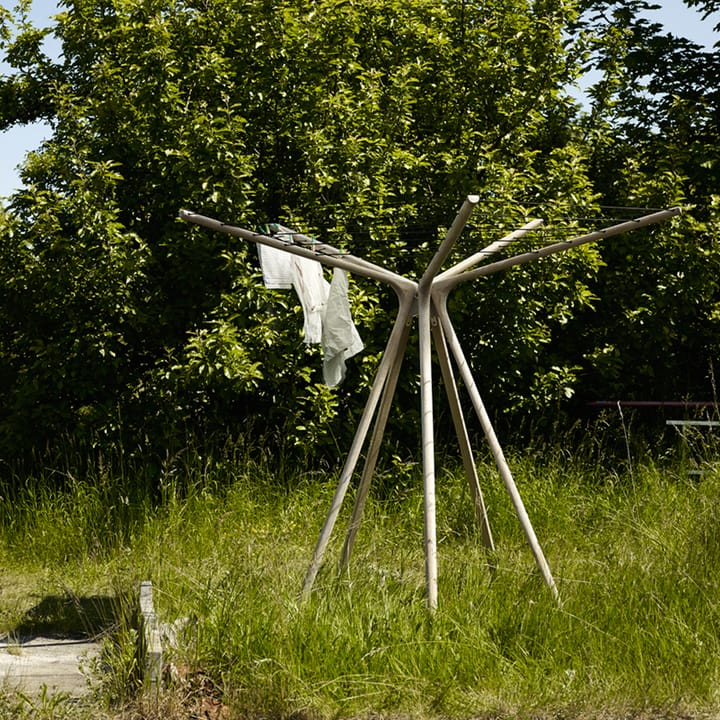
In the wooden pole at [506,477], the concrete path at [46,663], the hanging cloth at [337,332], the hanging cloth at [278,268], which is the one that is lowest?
the concrete path at [46,663]

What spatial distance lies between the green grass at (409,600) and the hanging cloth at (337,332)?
3.40 feet

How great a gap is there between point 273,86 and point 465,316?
2.45 m

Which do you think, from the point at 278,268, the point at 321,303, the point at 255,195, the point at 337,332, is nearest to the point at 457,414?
the point at 337,332

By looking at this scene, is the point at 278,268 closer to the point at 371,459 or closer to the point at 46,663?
the point at 371,459

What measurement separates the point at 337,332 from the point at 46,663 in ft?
7.30

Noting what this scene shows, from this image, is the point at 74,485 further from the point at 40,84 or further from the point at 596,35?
the point at 596,35

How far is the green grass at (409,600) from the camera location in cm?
452

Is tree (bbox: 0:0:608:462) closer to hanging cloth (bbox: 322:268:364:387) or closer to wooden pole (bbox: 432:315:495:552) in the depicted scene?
hanging cloth (bbox: 322:268:364:387)

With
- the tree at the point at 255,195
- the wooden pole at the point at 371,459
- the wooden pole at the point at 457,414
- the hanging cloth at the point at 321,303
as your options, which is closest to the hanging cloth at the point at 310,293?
the hanging cloth at the point at 321,303

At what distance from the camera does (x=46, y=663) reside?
5.34 m

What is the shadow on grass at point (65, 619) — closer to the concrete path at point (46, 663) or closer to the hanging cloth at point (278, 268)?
the concrete path at point (46, 663)

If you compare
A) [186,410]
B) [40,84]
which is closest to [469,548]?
[186,410]

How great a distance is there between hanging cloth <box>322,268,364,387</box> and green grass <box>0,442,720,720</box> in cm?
104

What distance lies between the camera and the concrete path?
4840 millimetres
